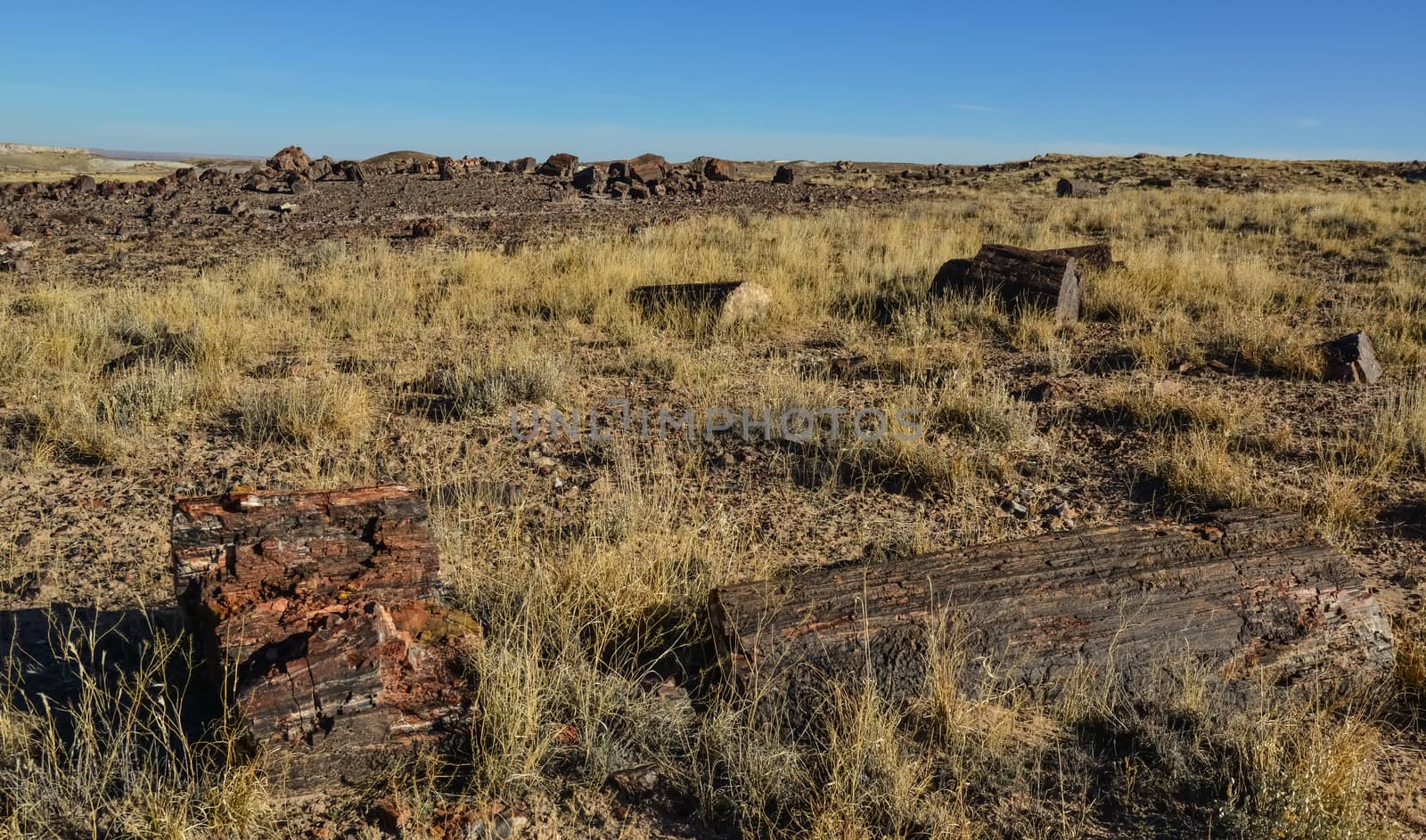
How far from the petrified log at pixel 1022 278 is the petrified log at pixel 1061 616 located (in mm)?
5487

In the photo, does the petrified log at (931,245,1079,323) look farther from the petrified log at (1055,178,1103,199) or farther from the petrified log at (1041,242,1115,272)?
the petrified log at (1055,178,1103,199)

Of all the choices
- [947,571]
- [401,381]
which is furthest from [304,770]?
[401,381]

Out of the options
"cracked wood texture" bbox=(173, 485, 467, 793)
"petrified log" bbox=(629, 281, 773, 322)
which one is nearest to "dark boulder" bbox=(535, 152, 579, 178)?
"petrified log" bbox=(629, 281, 773, 322)

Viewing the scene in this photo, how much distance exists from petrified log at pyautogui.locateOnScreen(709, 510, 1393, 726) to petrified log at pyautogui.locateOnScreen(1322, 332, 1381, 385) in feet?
14.2

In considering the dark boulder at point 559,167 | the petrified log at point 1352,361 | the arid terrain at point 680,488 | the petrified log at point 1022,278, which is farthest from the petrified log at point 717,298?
the dark boulder at point 559,167

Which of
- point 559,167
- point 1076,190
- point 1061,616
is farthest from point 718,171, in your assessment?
point 1061,616

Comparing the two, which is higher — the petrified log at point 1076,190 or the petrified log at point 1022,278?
the petrified log at point 1076,190

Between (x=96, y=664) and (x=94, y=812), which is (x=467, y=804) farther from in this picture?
(x=96, y=664)

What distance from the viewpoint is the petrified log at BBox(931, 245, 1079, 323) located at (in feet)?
27.7

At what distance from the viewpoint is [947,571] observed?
3121mm

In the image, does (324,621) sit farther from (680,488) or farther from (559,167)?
(559,167)

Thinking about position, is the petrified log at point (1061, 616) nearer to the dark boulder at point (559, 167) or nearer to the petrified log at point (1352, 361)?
the petrified log at point (1352, 361)

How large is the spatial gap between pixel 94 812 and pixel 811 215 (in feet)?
52.3

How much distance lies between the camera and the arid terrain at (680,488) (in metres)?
2.57
